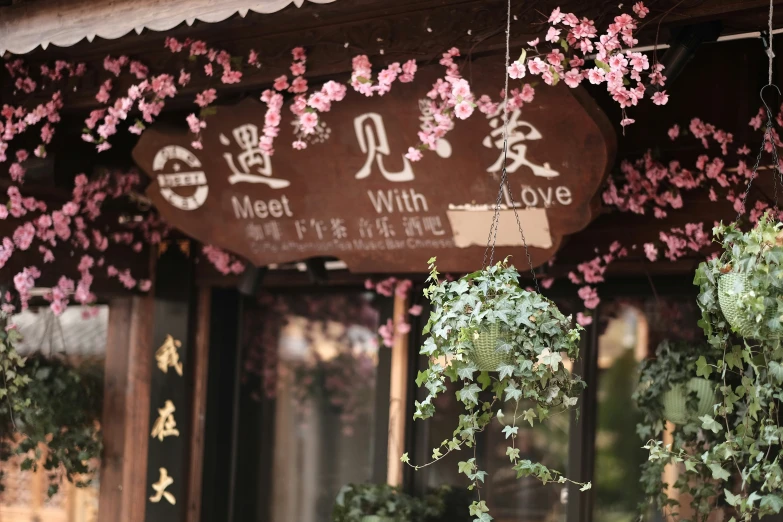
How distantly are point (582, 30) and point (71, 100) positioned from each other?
2.62 meters

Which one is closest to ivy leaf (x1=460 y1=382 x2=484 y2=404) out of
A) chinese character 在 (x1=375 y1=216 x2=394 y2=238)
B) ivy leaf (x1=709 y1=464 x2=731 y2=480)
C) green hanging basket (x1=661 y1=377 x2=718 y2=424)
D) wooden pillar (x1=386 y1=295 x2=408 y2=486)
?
ivy leaf (x1=709 y1=464 x2=731 y2=480)

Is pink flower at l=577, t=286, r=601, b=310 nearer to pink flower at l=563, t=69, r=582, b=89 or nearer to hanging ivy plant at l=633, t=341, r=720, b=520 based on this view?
hanging ivy plant at l=633, t=341, r=720, b=520

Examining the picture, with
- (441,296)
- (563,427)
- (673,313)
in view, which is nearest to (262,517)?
(563,427)

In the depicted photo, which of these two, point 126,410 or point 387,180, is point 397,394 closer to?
point 387,180

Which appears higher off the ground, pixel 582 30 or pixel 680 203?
pixel 582 30

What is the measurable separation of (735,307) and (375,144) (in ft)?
7.24

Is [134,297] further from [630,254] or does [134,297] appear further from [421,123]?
[630,254]

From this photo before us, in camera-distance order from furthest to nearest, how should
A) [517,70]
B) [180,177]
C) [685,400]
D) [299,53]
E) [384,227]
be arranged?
[180,177] → [384,227] → [685,400] → [299,53] → [517,70]

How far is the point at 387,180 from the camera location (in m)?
4.83

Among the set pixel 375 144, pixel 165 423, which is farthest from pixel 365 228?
pixel 165 423

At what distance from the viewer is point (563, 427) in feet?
17.4

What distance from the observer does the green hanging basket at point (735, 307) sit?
2957 millimetres

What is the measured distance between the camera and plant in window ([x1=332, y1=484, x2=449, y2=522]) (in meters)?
5.42

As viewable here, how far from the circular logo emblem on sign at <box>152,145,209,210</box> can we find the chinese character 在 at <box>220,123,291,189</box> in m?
0.19
